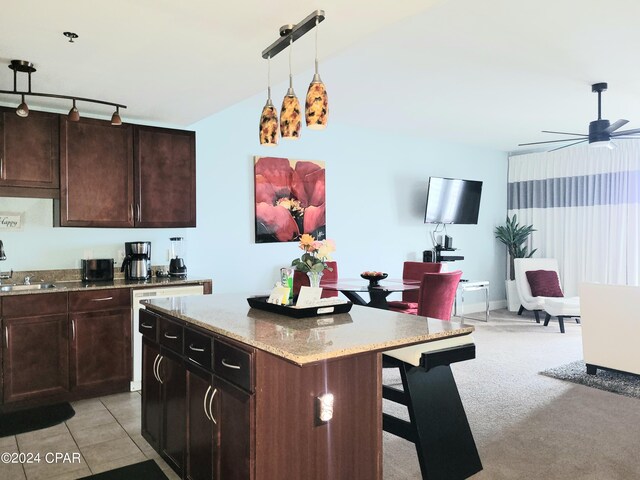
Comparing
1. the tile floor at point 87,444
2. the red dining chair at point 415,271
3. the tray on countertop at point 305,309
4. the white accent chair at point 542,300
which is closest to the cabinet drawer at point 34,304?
the tile floor at point 87,444

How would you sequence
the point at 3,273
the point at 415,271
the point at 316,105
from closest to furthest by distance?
the point at 316,105 → the point at 3,273 → the point at 415,271

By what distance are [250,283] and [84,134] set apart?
2.24 m

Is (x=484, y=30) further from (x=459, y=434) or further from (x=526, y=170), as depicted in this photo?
(x=526, y=170)

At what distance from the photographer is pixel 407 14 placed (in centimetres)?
228

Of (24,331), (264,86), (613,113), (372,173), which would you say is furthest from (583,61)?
(24,331)

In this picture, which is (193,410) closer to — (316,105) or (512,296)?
(316,105)

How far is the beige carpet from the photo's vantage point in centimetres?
265

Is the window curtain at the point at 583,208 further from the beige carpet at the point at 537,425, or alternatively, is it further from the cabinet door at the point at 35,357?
the cabinet door at the point at 35,357

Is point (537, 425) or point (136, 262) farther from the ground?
point (136, 262)

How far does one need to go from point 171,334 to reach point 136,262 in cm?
193

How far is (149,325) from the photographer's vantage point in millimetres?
2828

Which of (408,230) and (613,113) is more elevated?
(613,113)

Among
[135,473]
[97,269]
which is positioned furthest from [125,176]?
[135,473]

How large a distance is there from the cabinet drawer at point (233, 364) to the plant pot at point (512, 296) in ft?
21.1
